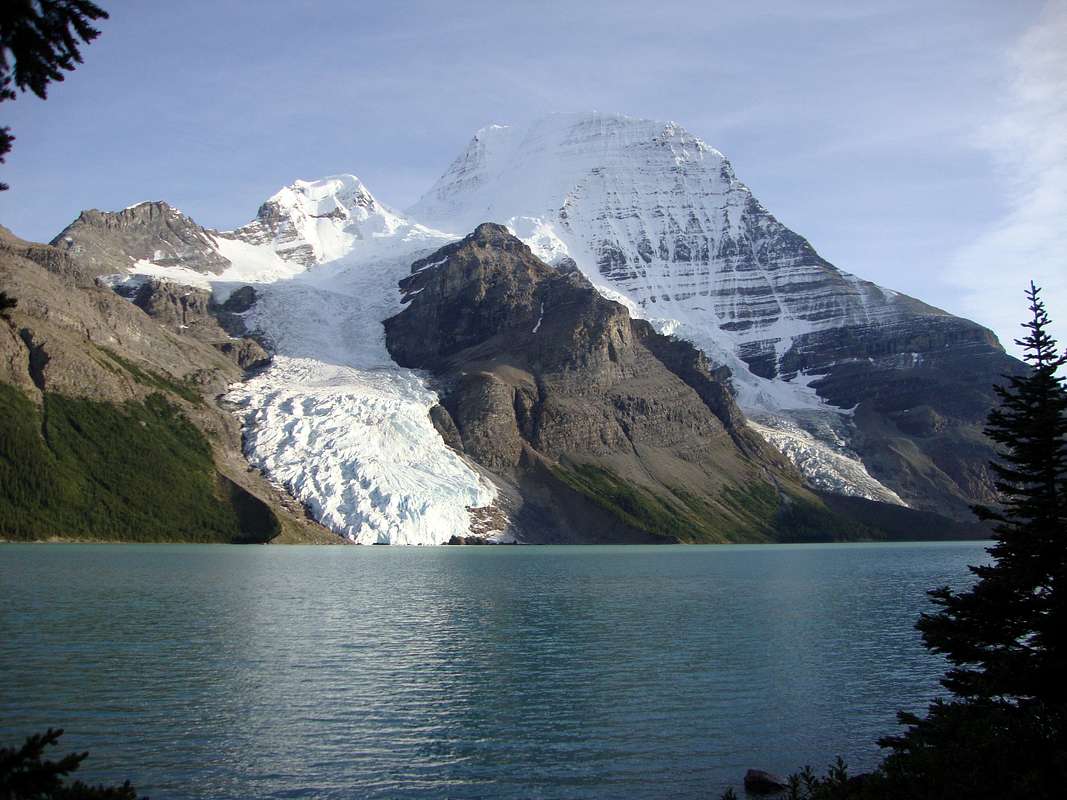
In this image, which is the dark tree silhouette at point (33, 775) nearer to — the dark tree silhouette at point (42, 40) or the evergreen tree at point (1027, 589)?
the dark tree silhouette at point (42, 40)

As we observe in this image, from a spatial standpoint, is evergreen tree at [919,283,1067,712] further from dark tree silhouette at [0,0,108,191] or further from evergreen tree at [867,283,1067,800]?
dark tree silhouette at [0,0,108,191]

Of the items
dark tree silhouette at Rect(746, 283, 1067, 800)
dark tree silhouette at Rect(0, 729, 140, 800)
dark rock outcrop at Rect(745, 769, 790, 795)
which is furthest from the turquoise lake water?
dark tree silhouette at Rect(0, 729, 140, 800)

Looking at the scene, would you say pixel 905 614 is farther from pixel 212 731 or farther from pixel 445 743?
pixel 212 731

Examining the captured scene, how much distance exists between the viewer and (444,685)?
4703 centimetres

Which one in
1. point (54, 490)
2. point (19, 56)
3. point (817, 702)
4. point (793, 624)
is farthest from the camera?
point (54, 490)

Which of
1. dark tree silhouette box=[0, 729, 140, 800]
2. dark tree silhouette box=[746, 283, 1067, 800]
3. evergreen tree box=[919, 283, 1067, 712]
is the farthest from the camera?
evergreen tree box=[919, 283, 1067, 712]

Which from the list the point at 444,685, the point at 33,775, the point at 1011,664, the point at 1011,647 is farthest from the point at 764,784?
the point at 33,775

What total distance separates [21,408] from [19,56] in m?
209

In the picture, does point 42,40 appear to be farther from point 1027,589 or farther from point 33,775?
point 1027,589

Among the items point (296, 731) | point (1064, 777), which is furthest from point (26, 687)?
point (1064, 777)

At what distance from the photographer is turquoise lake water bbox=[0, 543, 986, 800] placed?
3294cm

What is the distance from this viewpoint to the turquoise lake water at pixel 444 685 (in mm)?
32938

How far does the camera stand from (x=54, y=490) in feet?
601

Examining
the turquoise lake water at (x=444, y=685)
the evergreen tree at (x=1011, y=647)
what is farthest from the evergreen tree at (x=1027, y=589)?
the turquoise lake water at (x=444, y=685)
